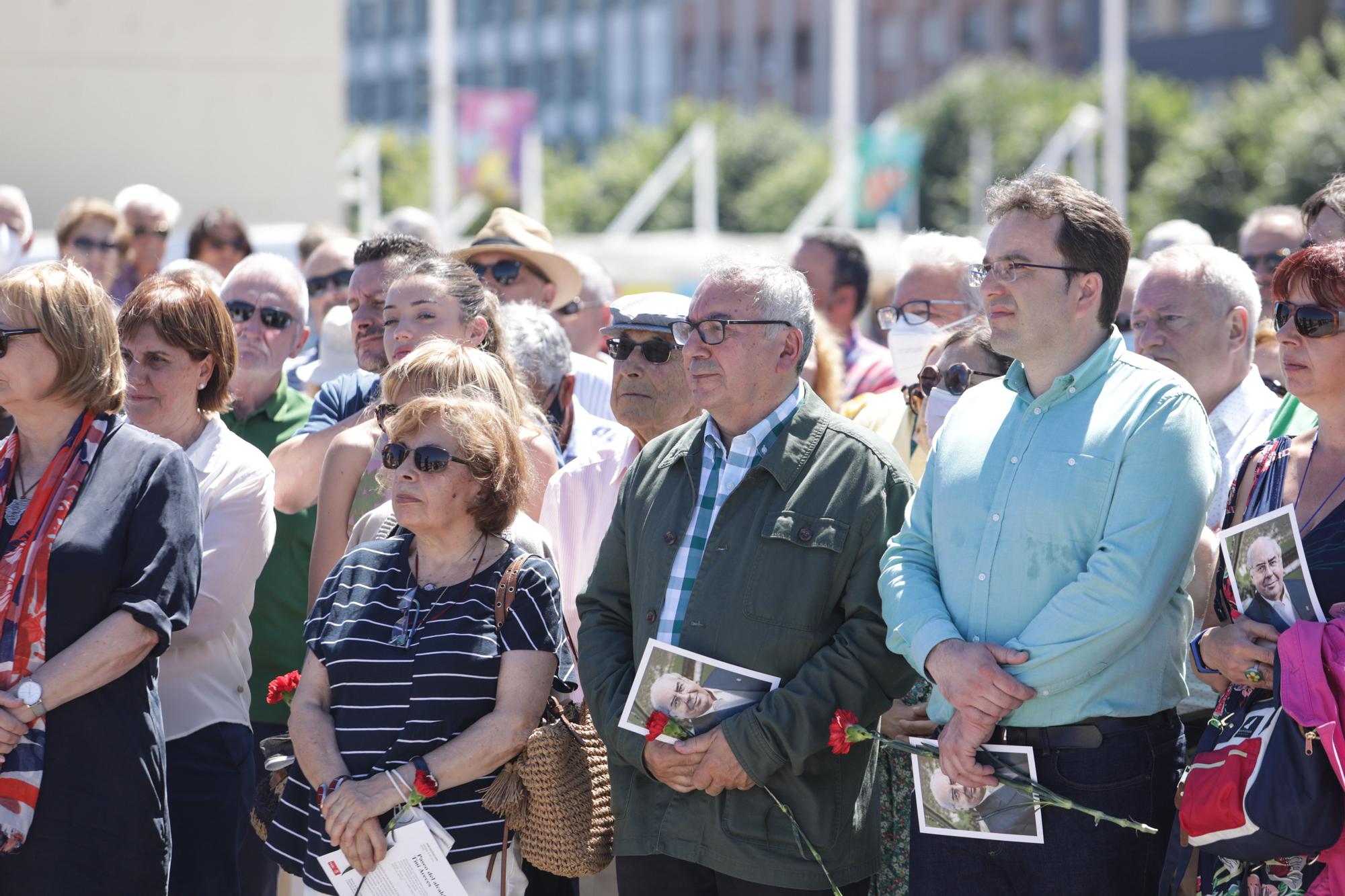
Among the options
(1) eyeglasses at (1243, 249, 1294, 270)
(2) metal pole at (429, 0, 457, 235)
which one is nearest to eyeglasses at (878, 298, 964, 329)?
(1) eyeglasses at (1243, 249, 1294, 270)

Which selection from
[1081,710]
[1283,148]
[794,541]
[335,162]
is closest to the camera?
[1081,710]

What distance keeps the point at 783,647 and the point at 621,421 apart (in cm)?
121

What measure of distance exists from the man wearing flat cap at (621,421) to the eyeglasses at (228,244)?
13.4 feet

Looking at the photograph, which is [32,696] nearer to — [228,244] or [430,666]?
[430,666]

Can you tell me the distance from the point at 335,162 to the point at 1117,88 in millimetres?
18811

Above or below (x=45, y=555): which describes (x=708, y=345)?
above

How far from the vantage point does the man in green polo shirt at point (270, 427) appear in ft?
16.4

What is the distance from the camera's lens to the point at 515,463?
394 centimetres

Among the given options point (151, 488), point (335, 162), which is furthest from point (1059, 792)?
point (335, 162)

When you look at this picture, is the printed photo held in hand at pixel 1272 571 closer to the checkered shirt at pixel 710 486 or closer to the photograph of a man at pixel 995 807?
the photograph of a man at pixel 995 807

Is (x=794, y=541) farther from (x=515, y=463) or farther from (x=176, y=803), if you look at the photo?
(x=176, y=803)

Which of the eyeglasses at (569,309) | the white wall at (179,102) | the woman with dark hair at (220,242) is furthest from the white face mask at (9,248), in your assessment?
the white wall at (179,102)

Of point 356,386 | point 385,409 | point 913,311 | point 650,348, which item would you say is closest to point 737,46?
point 913,311

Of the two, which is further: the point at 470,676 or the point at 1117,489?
the point at 470,676
